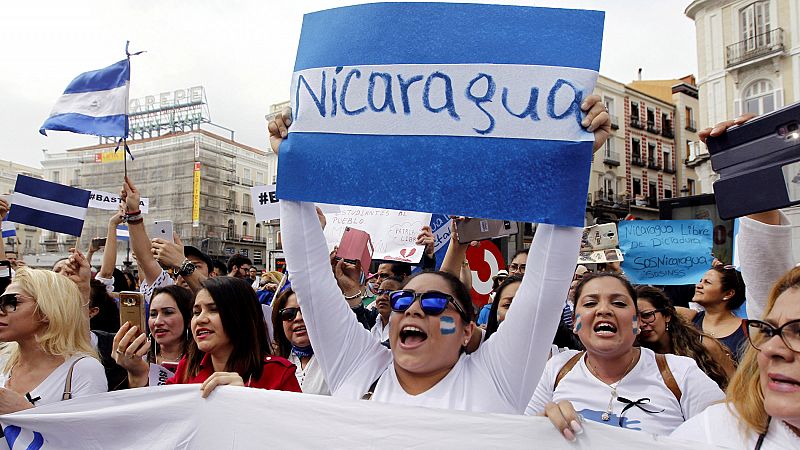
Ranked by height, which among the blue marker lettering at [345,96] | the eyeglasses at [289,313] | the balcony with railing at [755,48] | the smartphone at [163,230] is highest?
the balcony with railing at [755,48]

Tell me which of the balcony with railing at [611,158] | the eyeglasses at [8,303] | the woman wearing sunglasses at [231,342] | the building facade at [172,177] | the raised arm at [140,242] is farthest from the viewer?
the building facade at [172,177]

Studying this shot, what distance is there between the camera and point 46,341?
2928 mm

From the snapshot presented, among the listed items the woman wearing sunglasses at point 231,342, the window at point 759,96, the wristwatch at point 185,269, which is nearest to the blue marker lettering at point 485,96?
the woman wearing sunglasses at point 231,342

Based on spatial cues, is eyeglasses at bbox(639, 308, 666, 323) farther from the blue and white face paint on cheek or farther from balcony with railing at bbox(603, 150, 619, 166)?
balcony with railing at bbox(603, 150, 619, 166)

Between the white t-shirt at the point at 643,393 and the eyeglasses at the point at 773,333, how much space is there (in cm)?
83

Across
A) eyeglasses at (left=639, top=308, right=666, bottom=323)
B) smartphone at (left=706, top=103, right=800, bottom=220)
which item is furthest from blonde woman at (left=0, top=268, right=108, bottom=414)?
eyeglasses at (left=639, top=308, right=666, bottom=323)

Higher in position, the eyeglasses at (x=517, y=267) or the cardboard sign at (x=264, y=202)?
the cardboard sign at (x=264, y=202)

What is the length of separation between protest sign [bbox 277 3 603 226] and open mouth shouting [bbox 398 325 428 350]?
43 centimetres

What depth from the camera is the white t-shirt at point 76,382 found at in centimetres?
277

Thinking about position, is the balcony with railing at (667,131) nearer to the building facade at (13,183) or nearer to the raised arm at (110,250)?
the raised arm at (110,250)

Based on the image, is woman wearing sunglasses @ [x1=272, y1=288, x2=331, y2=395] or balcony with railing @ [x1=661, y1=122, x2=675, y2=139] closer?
woman wearing sunglasses @ [x1=272, y1=288, x2=331, y2=395]

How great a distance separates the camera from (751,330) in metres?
1.84

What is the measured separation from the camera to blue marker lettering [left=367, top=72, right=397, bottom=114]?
223 cm

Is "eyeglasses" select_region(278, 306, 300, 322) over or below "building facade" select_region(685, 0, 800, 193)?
below
